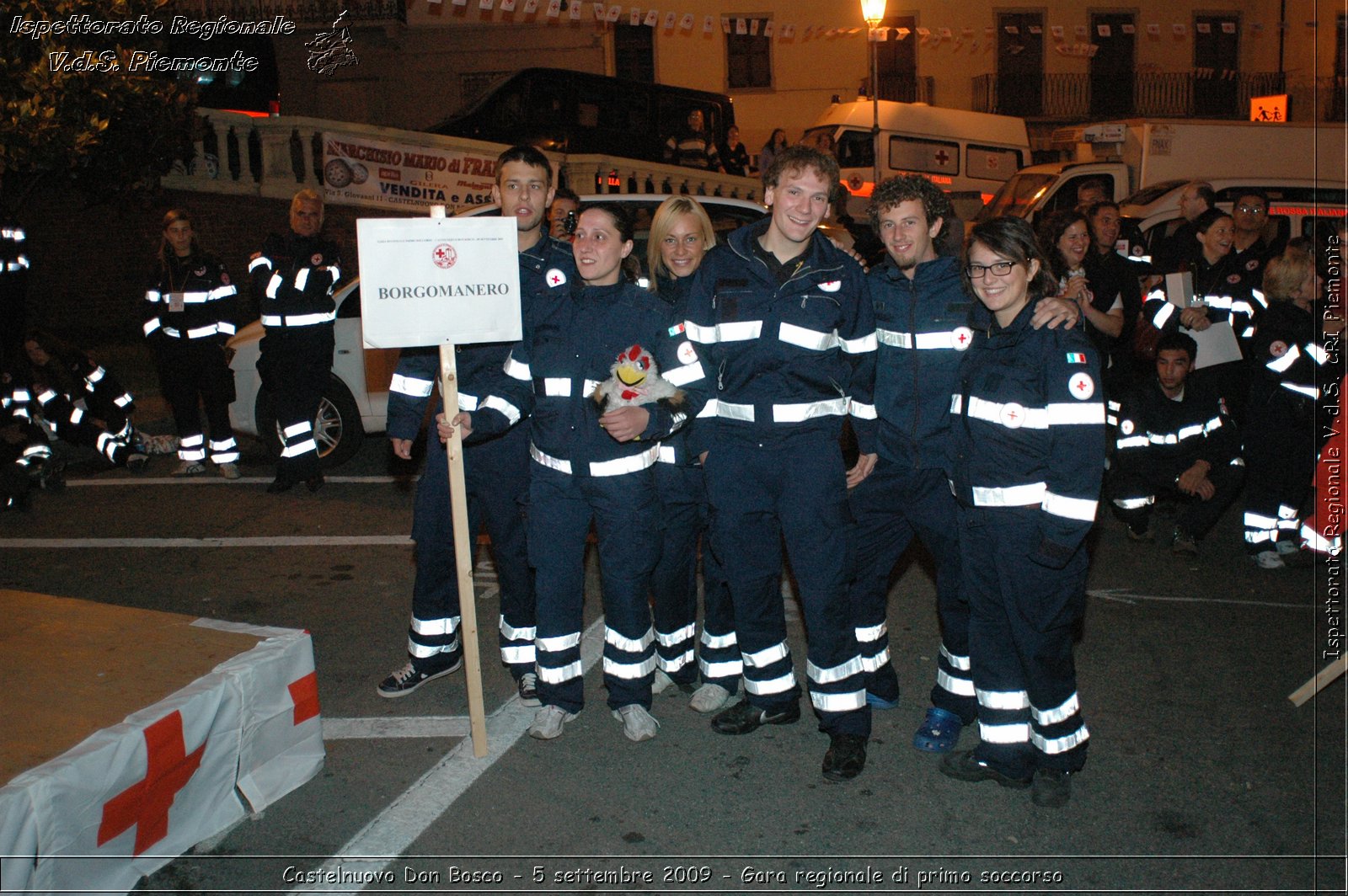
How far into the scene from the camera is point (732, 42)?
30859mm

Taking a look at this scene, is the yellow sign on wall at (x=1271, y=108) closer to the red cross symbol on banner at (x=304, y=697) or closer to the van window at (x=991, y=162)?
the van window at (x=991, y=162)

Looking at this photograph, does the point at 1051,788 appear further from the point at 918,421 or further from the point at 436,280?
the point at 436,280

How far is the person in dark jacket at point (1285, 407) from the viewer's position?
6480mm

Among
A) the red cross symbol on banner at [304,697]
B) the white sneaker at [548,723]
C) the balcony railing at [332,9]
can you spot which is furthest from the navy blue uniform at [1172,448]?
the balcony railing at [332,9]

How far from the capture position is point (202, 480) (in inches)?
357

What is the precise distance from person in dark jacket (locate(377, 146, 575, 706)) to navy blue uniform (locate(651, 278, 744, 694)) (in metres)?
0.56

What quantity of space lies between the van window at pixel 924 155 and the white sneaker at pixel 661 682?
20.7 metres

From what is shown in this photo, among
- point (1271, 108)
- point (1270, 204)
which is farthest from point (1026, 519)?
point (1271, 108)

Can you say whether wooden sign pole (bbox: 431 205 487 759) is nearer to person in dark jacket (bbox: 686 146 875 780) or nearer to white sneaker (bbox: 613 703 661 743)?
white sneaker (bbox: 613 703 661 743)

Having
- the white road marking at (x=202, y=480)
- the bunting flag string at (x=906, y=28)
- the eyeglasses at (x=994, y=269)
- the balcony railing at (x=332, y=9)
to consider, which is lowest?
the white road marking at (x=202, y=480)

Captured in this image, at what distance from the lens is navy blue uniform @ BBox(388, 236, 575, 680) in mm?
4645

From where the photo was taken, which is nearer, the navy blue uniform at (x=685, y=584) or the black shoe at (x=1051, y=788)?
the black shoe at (x=1051, y=788)

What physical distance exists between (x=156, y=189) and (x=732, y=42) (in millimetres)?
19537

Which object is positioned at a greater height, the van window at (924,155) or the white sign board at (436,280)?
the van window at (924,155)
